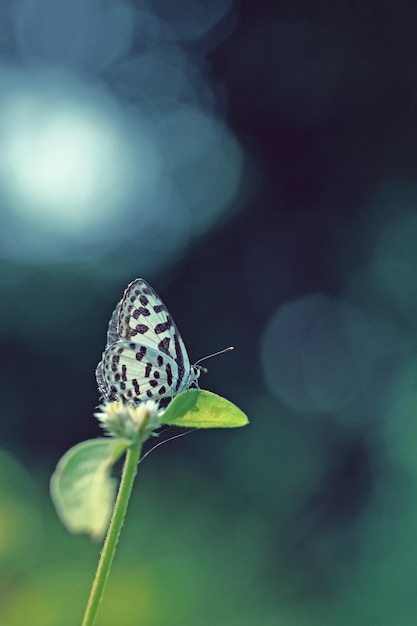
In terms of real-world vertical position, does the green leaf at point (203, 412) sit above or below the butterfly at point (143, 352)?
below

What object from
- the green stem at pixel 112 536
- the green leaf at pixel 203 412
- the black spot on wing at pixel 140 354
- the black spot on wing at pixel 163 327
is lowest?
the green stem at pixel 112 536

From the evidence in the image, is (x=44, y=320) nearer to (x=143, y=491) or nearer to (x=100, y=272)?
(x=100, y=272)

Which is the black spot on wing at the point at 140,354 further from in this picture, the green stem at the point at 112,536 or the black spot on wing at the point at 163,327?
the green stem at the point at 112,536

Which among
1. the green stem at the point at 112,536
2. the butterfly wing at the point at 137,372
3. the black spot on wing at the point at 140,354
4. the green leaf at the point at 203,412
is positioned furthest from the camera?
the black spot on wing at the point at 140,354

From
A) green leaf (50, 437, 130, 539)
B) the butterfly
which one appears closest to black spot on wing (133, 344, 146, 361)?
the butterfly

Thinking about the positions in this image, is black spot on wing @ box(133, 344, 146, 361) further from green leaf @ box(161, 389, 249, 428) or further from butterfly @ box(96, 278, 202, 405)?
green leaf @ box(161, 389, 249, 428)

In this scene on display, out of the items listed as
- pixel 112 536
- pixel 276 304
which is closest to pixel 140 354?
pixel 112 536

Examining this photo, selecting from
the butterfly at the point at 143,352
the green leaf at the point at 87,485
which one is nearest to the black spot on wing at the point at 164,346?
the butterfly at the point at 143,352
